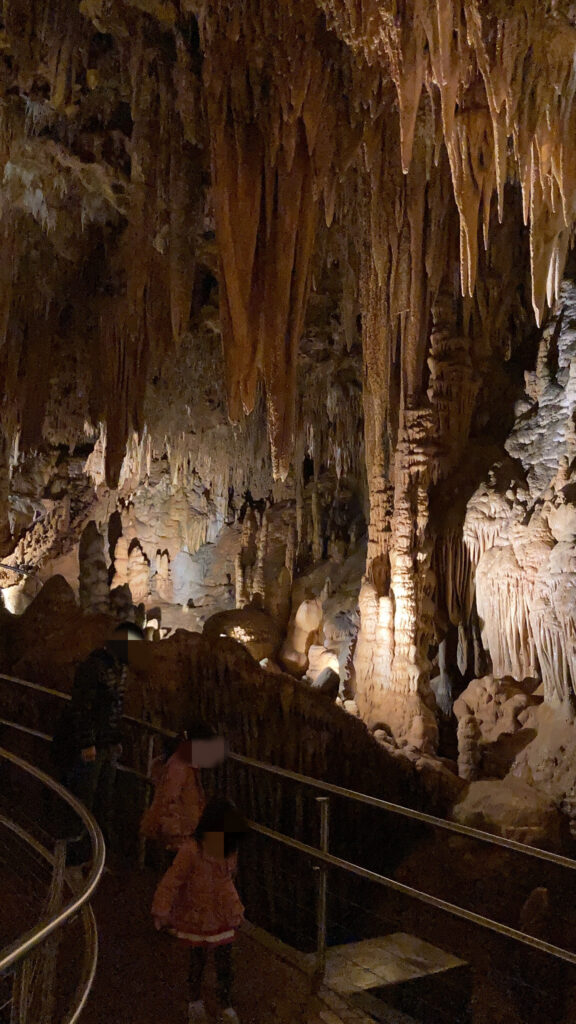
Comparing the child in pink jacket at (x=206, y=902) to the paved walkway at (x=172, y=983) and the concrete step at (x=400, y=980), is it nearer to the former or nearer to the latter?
the paved walkway at (x=172, y=983)

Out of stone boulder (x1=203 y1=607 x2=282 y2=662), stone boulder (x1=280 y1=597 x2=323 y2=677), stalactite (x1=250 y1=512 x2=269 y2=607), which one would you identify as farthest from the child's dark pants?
stalactite (x1=250 y1=512 x2=269 y2=607)

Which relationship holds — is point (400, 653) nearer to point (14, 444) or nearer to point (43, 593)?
point (43, 593)

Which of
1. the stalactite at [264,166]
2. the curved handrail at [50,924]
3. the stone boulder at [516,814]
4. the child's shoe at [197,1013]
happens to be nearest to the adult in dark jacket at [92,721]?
the child's shoe at [197,1013]

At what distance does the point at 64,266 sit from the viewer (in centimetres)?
864

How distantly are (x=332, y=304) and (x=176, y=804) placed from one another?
8647 mm

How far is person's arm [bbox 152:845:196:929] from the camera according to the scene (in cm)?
226

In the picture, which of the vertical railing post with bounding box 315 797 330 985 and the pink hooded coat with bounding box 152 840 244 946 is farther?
the vertical railing post with bounding box 315 797 330 985

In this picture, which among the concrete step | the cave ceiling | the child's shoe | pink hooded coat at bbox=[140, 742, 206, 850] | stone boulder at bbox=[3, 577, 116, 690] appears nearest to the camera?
the child's shoe

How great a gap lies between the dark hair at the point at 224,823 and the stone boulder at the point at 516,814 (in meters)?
3.59

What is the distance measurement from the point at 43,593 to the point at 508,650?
4809 millimetres

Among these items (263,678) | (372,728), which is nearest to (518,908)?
(263,678)

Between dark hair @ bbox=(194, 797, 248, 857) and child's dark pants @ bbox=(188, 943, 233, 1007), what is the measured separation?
0.29m

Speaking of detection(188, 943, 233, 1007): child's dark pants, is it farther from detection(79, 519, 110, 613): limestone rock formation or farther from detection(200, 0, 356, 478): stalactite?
detection(79, 519, 110, 613): limestone rock formation

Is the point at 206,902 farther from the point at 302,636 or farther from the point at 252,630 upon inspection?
the point at 302,636
